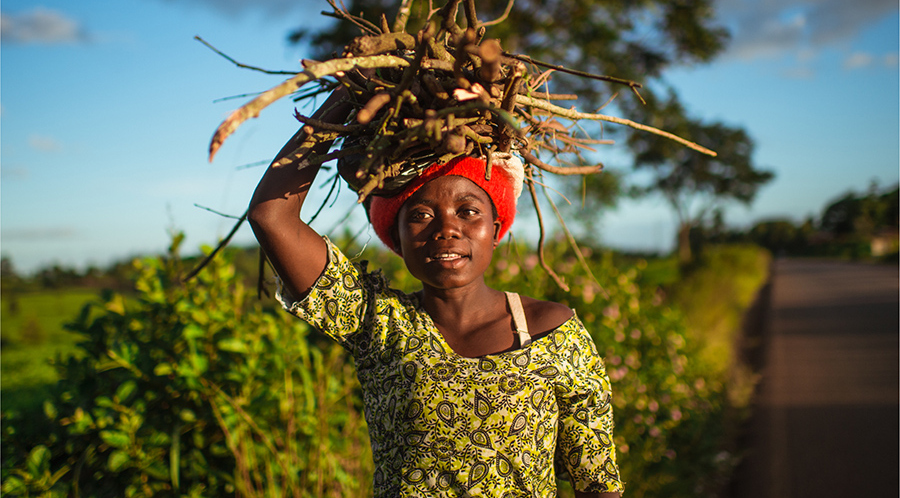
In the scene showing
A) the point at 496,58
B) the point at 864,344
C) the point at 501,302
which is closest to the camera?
the point at 496,58

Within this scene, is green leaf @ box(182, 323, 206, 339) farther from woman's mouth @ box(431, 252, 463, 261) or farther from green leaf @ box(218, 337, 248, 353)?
woman's mouth @ box(431, 252, 463, 261)

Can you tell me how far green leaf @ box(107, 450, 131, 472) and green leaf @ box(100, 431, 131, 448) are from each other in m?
0.04

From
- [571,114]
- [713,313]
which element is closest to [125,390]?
[571,114]

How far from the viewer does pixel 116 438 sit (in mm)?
2391

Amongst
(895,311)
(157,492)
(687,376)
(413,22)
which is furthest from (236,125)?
(895,311)

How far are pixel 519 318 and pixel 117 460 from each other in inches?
73.6

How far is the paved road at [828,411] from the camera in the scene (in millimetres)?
4293

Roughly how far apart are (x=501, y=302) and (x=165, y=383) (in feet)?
5.74

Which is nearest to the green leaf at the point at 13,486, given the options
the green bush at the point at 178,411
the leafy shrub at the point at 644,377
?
the green bush at the point at 178,411

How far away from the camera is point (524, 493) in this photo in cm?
168

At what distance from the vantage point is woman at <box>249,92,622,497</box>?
162cm

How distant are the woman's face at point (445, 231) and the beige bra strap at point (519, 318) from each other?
220 millimetres

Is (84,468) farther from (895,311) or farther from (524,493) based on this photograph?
(895,311)

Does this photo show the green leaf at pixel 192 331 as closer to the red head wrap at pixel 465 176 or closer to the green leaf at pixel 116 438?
the green leaf at pixel 116 438
